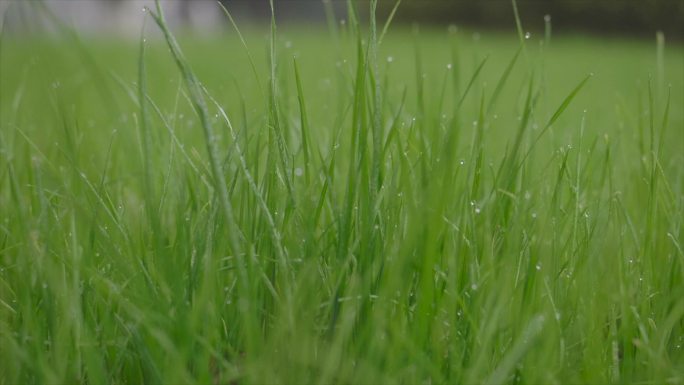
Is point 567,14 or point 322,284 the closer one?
point 322,284

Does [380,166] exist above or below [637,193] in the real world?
above

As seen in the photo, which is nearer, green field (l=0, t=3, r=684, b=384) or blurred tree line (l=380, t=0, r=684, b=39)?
green field (l=0, t=3, r=684, b=384)

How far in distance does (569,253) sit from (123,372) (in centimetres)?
66

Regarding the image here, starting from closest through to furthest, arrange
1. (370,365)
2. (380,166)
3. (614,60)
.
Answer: (370,365) → (380,166) → (614,60)

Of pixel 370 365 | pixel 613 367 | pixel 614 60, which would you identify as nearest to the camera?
pixel 370 365

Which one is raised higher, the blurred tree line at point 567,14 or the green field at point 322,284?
the green field at point 322,284

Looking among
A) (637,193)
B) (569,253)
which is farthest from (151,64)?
(569,253)

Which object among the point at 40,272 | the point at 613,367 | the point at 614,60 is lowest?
the point at 614,60

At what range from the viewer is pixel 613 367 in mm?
925

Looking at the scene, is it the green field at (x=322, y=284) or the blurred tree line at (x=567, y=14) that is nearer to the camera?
the green field at (x=322, y=284)

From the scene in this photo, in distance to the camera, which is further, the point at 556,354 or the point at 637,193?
the point at 637,193

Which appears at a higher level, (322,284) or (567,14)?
(322,284)

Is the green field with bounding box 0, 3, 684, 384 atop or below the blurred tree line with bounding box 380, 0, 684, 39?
atop

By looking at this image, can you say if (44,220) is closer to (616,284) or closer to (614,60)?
(616,284)
